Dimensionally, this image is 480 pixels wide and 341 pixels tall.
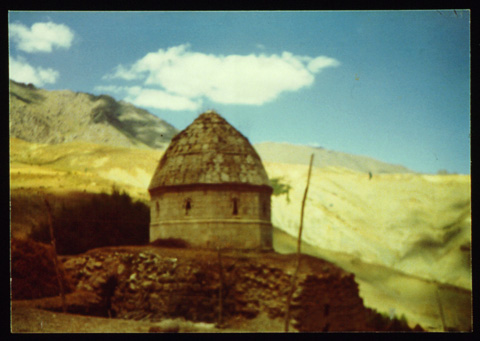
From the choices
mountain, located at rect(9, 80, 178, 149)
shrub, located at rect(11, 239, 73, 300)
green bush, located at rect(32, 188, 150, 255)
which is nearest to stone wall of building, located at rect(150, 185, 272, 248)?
green bush, located at rect(32, 188, 150, 255)

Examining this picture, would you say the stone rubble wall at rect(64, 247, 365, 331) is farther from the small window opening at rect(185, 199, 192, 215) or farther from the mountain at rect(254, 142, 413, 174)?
the mountain at rect(254, 142, 413, 174)

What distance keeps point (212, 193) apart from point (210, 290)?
4080mm

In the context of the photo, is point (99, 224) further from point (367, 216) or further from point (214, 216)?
point (367, 216)

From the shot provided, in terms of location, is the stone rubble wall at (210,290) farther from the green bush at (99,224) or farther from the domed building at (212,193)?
the green bush at (99,224)

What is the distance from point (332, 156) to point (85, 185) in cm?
1261

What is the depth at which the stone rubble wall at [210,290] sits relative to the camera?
14.5m

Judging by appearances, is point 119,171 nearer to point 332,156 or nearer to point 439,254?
point 332,156

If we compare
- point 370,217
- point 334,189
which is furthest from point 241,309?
point 334,189

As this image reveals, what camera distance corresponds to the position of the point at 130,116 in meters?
17.9

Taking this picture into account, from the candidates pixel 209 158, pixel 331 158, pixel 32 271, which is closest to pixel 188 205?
pixel 209 158

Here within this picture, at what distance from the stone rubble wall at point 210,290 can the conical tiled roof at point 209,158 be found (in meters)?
3.68

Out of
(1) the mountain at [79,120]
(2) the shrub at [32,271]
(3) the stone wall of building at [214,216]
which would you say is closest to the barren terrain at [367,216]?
(1) the mountain at [79,120]

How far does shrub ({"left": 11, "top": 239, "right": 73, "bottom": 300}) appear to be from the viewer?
535 inches

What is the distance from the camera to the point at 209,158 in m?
18.2
